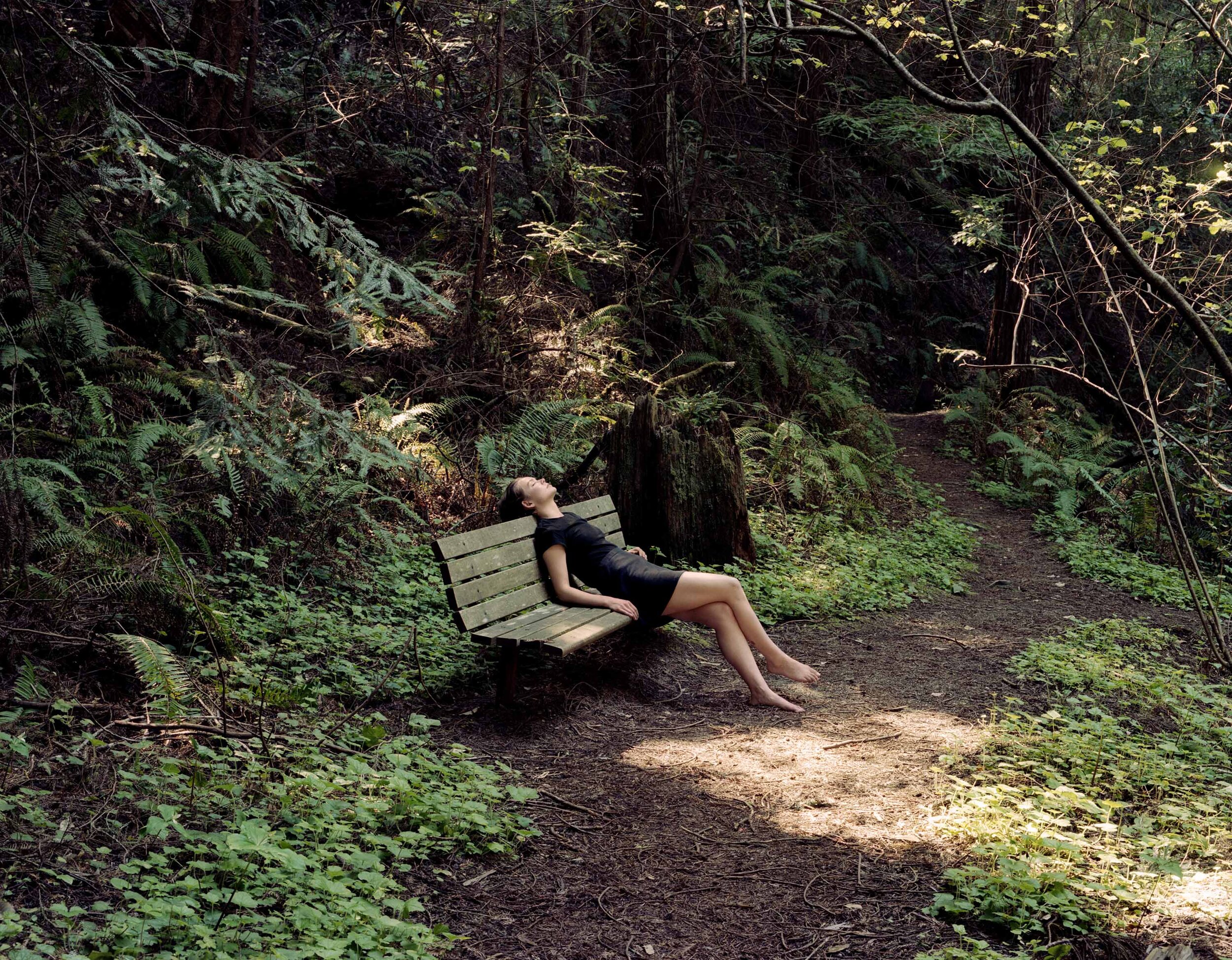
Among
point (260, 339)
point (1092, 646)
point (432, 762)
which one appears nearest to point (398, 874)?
point (432, 762)

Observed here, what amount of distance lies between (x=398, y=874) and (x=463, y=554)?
218 cm

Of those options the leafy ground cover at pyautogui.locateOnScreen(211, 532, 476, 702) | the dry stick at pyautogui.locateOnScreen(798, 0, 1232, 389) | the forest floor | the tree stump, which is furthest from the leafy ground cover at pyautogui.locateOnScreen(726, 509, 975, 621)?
→ the dry stick at pyautogui.locateOnScreen(798, 0, 1232, 389)

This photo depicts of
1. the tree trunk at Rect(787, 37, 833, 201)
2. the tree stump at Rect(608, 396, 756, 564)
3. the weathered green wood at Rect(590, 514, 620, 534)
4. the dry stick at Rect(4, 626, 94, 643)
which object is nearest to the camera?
the dry stick at Rect(4, 626, 94, 643)

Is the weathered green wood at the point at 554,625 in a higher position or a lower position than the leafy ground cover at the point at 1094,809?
higher

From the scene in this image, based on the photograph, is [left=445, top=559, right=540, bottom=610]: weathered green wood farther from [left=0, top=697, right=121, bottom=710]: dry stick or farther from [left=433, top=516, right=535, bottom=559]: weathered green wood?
[left=0, top=697, right=121, bottom=710]: dry stick

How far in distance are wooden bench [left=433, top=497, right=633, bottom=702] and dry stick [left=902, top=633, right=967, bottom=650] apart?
2889 millimetres

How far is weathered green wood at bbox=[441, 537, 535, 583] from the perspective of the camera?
524 centimetres

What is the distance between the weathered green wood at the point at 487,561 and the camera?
524 centimetres

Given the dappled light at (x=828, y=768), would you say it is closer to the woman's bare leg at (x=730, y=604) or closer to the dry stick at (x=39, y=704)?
the woman's bare leg at (x=730, y=604)

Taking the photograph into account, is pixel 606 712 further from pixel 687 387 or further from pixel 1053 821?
pixel 687 387

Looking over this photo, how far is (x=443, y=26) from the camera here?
457 inches

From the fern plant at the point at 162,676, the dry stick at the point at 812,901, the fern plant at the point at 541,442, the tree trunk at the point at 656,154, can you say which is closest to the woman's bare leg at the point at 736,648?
the dry stick at the point at 812,901

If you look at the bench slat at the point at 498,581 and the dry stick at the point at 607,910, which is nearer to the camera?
the dry stick at the point at 607,910

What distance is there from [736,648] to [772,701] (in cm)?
38
